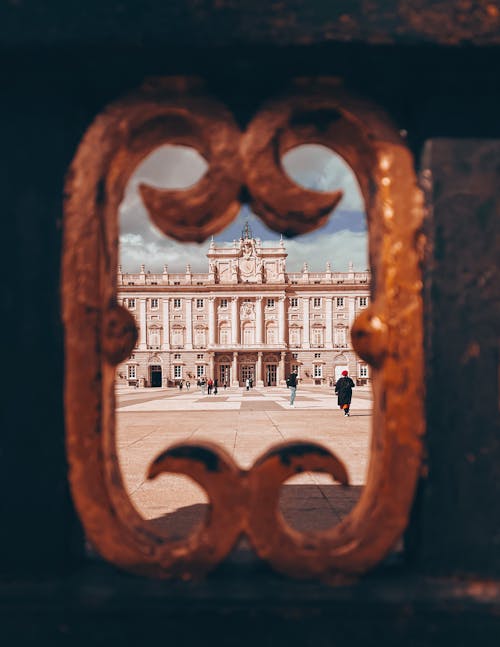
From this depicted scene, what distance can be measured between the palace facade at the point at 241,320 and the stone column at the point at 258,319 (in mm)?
119

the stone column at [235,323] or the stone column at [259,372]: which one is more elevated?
the stone column at [235,323]

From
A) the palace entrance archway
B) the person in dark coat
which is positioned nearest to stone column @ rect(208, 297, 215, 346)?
the palace entrance archway

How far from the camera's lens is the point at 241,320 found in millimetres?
49562

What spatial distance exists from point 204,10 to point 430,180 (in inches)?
20.6

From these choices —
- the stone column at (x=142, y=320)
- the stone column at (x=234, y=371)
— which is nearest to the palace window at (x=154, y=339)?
the stone column at (x=142, y=320)

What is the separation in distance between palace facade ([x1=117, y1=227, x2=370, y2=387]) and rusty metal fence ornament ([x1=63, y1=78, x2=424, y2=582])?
47.9 meters

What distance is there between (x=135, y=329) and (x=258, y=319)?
159ft

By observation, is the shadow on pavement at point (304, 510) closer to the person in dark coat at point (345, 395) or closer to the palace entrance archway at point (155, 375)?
the person in dark coat at point (345, 395)

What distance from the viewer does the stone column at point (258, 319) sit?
48969mm

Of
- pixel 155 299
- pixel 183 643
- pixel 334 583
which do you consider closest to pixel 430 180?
pixel 334 583

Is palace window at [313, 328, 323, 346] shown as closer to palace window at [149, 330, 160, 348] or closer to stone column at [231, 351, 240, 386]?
stone column at [231, 351, 240, 386]

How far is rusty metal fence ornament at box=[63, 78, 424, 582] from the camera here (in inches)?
30.1

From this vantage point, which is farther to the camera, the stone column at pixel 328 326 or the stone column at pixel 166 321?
the stone column at pixel 166 321

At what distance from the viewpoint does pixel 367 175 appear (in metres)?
0.83
